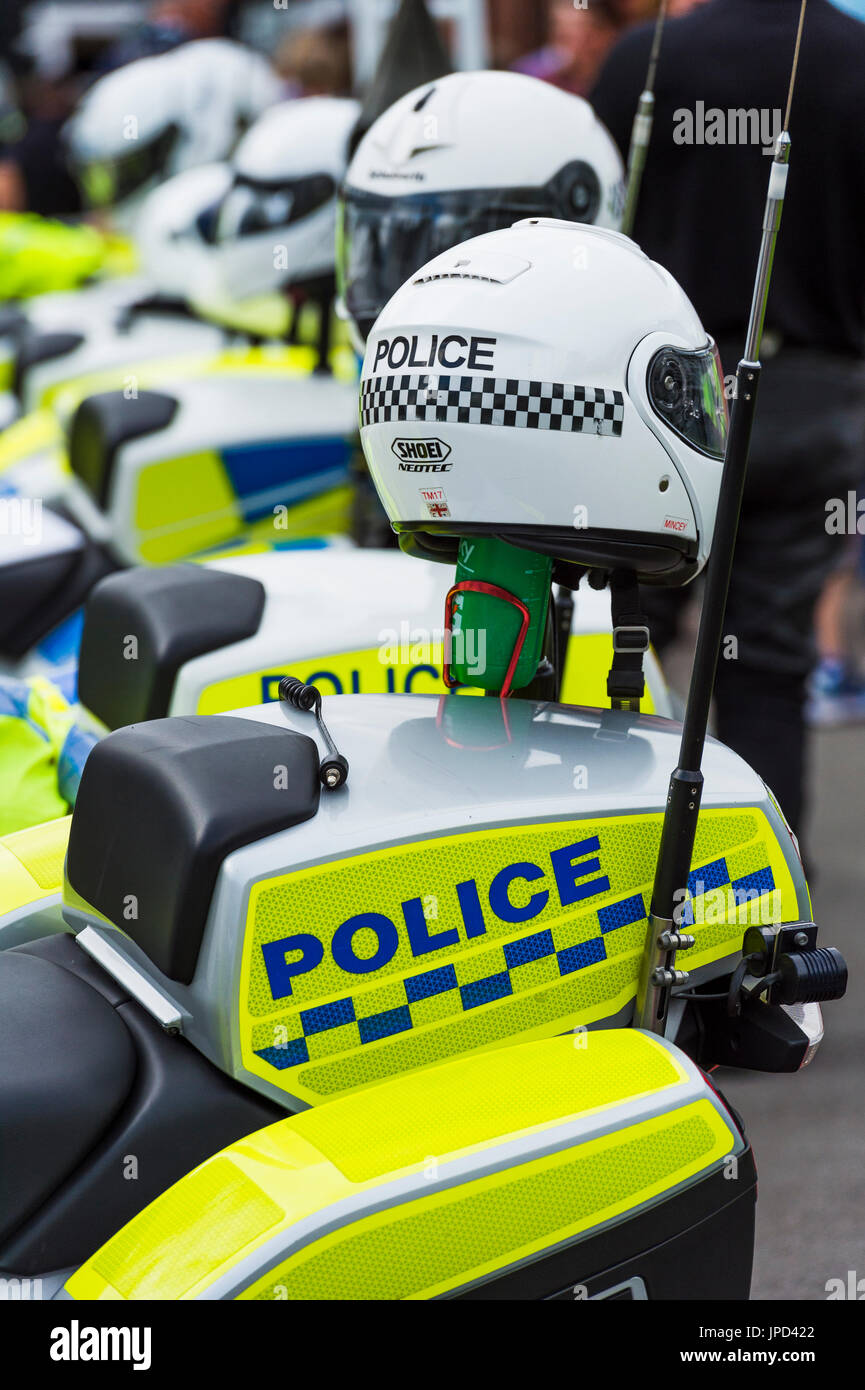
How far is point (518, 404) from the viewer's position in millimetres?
1219

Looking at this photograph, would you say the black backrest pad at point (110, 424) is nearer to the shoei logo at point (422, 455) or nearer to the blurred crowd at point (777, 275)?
the blurred crowd at point (777, 275)

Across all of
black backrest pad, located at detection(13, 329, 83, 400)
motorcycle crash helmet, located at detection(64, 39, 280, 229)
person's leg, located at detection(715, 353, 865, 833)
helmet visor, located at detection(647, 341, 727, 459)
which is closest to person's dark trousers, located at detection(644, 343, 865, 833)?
person's leg, located at detection(715, 353, 865, 833)

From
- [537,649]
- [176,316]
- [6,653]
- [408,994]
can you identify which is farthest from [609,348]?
[176,316]

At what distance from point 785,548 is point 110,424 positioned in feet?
4.01

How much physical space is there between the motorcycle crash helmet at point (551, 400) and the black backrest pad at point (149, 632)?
0.43m

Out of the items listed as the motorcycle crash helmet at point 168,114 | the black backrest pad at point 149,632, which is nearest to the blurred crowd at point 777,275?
the black backrest pad at point 149,632

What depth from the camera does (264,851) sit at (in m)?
1.11

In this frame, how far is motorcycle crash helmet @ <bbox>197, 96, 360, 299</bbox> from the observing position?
2953mm

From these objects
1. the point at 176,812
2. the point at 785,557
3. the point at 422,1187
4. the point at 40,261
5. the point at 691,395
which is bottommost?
the point at 40,261

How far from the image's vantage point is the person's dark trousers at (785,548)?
2297 mm

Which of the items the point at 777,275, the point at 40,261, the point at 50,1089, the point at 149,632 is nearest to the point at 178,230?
the point at 40,261

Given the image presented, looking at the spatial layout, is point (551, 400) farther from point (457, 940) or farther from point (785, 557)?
point (785, 557)

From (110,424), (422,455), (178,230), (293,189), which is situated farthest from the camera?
(178,230)

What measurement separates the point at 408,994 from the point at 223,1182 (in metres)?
0.20
